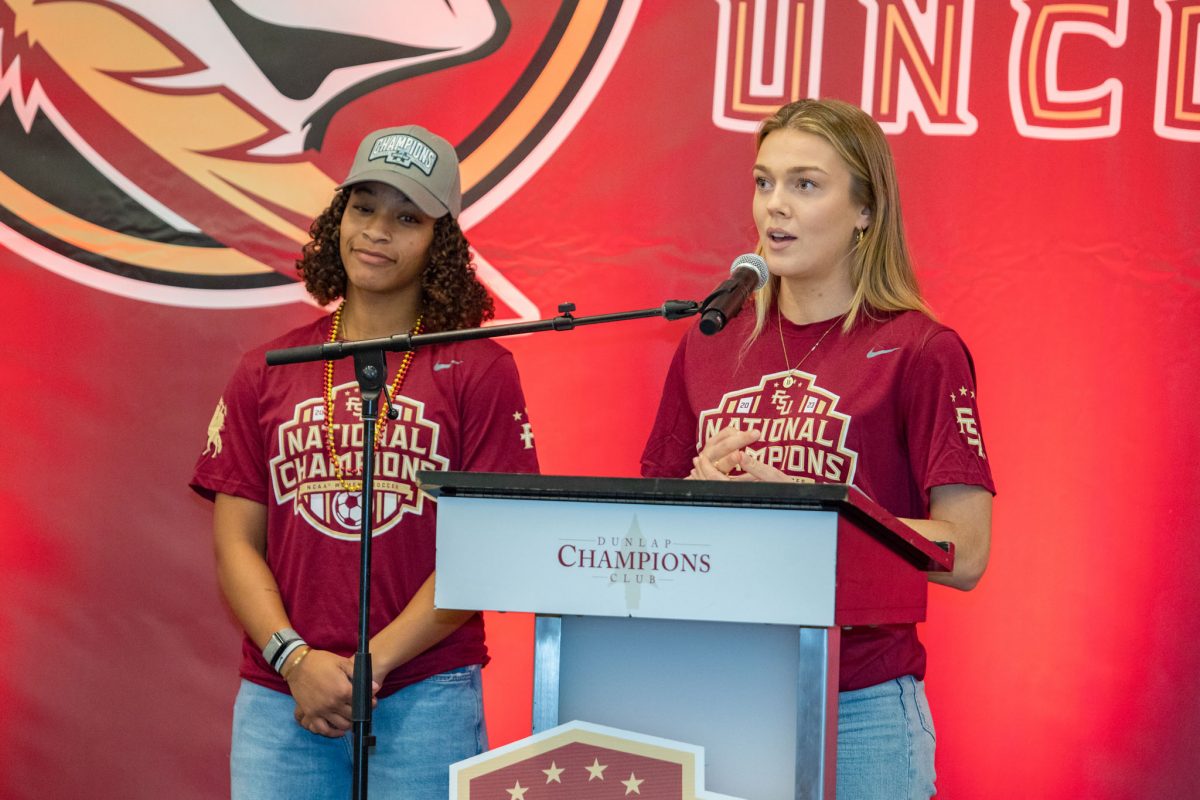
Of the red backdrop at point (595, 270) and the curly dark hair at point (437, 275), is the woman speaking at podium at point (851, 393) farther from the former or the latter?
the red backdrop at point (595, 270)

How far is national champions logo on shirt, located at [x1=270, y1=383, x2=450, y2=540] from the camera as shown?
7.79 ft

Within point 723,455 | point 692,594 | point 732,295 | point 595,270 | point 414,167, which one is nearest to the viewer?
point 692,594

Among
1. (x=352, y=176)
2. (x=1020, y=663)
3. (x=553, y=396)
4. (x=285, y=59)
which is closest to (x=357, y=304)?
(x=352, y=176)

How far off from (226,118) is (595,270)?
3.05ft

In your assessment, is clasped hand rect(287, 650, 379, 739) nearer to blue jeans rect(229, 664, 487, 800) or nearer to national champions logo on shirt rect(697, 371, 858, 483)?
blue jeans rect(229, 664, 487, 800)

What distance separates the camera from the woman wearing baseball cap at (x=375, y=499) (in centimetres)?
230

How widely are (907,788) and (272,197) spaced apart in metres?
2.02

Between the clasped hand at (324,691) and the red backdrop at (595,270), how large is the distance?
2.94 ft

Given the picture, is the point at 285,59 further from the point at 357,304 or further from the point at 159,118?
the point at 357,304

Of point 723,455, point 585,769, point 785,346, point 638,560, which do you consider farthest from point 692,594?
point 785,346

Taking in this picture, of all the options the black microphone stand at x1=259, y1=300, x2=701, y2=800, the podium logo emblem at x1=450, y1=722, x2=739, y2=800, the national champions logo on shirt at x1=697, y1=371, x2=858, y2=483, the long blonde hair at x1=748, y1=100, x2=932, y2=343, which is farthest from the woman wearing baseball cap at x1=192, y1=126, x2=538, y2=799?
the podium logo emblem at x1=450, y1=722, x2=739, y2=800

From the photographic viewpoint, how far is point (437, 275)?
2.58m

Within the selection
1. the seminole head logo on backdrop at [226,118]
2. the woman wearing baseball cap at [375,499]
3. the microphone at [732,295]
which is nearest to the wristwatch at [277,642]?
the woman wearing baseball cap at [375,499]

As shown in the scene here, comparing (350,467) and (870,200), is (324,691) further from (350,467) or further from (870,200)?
(870,200)
